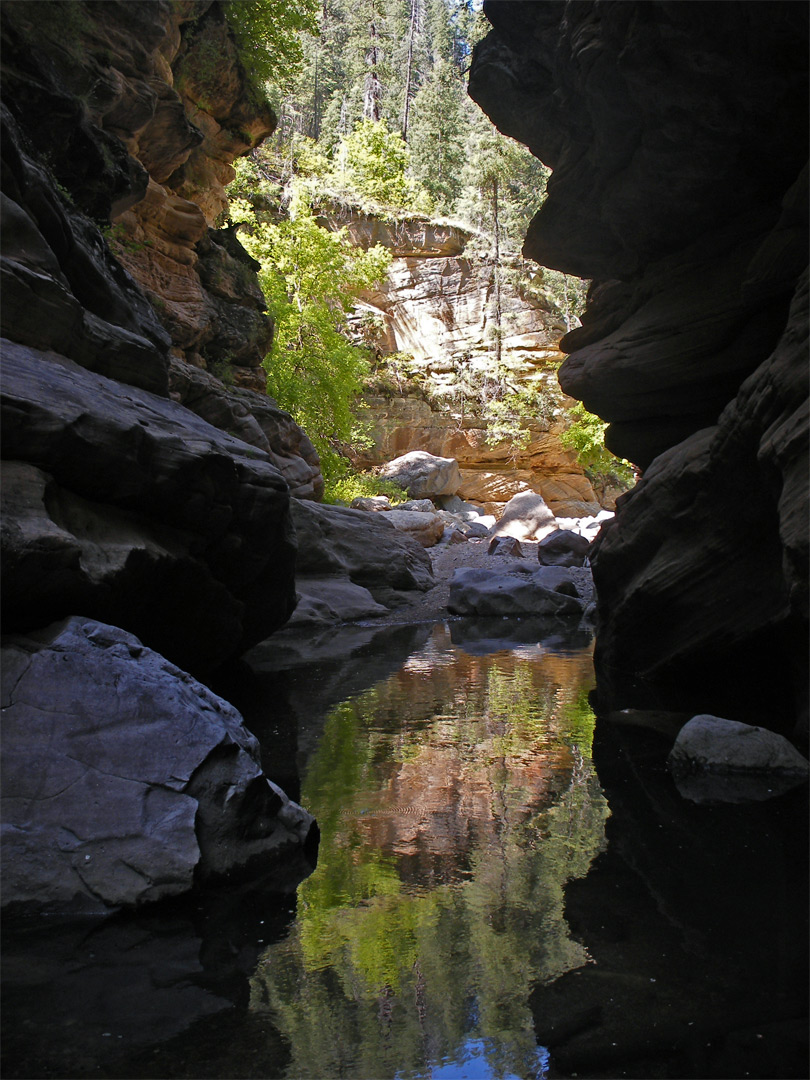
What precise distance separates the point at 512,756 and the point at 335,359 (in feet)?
72.1

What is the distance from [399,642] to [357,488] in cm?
1500

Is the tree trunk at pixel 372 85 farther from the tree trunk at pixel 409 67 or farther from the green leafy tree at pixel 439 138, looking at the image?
the green leafy tree at pixel 439 138

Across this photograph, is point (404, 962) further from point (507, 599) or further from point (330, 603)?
point (507, 599)

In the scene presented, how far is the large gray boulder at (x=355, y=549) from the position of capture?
16375 millimetres

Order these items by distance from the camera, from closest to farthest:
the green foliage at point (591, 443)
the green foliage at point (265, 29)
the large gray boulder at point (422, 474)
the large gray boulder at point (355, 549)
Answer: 1. the large gray boulder at point (355, 549)
2. the green foliage at point (265, 29)
3. the green foliage at point (591, 443)
4. the large gray boulder at point (422, 474)

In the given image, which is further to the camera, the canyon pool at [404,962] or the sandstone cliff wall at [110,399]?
the sandstone cliff wall at [110,399]

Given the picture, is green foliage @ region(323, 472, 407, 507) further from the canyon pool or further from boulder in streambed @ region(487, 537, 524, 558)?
the canyon pool

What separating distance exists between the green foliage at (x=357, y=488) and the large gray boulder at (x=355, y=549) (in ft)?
18.9

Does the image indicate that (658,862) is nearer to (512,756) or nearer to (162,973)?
(512,756)

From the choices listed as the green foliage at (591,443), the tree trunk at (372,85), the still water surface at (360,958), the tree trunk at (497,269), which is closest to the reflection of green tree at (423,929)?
the still water surface at (360,958)

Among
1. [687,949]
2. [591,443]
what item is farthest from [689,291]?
[591,443]

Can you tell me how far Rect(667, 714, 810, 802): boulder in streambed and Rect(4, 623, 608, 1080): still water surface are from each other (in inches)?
34.0

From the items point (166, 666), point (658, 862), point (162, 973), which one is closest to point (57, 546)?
point (166, 666)

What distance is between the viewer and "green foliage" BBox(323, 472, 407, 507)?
25.8 metres
